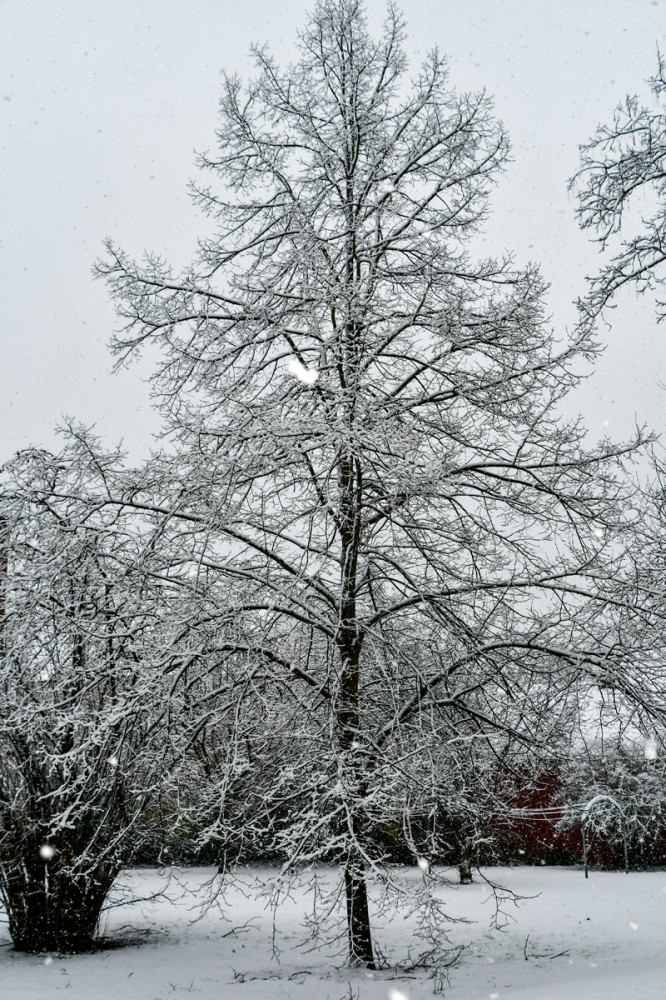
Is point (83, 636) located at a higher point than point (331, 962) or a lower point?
higher

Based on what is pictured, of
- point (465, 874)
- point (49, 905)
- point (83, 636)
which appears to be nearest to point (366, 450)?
point (83, 636)

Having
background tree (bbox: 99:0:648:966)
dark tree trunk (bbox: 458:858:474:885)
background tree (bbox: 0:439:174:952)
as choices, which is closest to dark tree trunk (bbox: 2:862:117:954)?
background tree (bbox: 0:439:174:952)

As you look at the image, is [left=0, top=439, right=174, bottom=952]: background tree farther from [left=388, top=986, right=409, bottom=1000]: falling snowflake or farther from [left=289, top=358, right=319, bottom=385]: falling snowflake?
[left=388, top=986, right=409, bottom=1000]: falling snowflake

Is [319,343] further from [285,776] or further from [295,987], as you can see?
[295,987]

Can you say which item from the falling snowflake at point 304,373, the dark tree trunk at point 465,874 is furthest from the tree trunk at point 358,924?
the dark tree trunk at point 465,874

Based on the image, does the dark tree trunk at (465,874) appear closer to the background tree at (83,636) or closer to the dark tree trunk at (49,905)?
the dark tree trunk at (49,905)

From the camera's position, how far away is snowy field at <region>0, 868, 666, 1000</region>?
685 cm

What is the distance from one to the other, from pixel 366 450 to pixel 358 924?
4.17 m

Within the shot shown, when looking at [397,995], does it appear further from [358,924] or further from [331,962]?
[331,962]

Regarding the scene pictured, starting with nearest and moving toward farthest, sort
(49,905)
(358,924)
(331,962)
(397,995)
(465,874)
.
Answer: (397,995)
(358,924)
(331,962)
(49,905)
(465,874)

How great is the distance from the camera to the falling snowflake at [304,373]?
25.0 ft

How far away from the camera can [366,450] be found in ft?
22.6

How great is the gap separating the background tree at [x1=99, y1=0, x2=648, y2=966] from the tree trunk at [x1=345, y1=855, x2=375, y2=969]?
0.10 feet

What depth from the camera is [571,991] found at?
20.4ft
